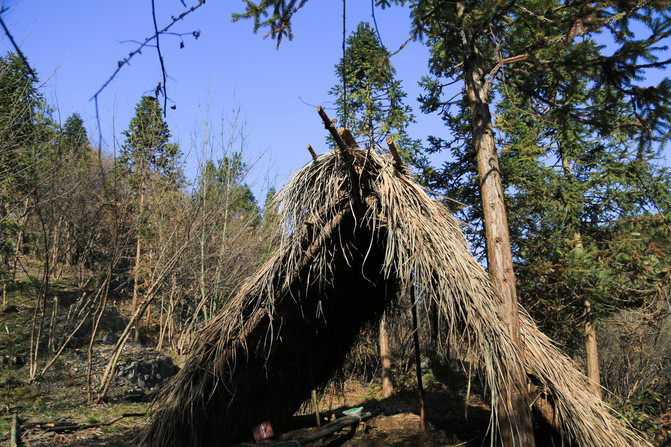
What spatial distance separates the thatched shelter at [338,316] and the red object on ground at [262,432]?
10 centimetres

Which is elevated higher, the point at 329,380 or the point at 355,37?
the point at 355,37

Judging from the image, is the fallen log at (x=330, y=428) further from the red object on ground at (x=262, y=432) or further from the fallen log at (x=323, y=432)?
the red object on ground at (x=262, y=432)

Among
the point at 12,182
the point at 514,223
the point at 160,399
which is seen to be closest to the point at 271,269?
the point at 160,399

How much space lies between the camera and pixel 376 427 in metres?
5.47

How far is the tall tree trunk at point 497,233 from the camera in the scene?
3.54m

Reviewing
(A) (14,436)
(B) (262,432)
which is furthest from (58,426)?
(B) (262,432)

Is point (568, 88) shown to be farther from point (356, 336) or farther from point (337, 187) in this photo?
point (356, 336)

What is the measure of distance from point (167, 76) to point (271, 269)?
301cm

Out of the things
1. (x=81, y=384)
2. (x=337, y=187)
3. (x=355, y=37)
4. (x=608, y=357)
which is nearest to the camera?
(x=337, y=187)

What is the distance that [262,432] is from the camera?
5164 mm

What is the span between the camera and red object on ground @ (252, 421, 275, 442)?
5137mm

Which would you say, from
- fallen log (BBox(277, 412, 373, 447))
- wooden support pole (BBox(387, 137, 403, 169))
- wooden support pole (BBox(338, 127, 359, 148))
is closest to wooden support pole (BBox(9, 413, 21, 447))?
fallen log (BBox(277, 412, 373, 447))

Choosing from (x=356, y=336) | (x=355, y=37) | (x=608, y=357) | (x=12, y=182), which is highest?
(x=355, y=37)

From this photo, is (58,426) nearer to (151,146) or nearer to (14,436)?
(14,436)
